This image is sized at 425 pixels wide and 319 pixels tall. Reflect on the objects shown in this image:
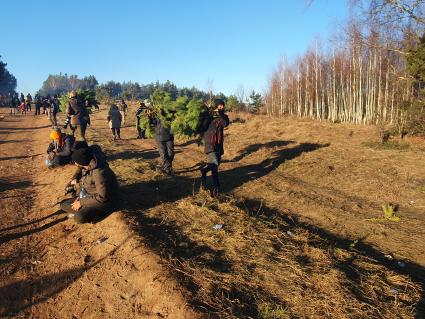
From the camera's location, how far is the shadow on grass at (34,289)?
427 cm

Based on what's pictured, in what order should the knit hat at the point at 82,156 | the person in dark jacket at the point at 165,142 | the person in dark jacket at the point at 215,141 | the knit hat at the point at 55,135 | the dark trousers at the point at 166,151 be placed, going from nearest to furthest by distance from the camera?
the knit hat at the point at 82,156 < the person in dark jacket at the point at 215,141 < the knit hat at the point at 55,135 < the person in dark jacket at the point at 165,142 < the dark trousers at the point at 166,151

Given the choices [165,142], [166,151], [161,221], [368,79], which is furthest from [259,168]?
[368,79]

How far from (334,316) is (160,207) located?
402 centimetres

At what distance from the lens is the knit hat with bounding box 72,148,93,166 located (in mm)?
5594

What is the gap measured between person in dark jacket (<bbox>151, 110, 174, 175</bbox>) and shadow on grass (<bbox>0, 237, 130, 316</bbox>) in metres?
5.20

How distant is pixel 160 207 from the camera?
6941mm

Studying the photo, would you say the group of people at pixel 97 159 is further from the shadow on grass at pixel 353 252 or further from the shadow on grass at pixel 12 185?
the shadow on grass at pixel 353 252

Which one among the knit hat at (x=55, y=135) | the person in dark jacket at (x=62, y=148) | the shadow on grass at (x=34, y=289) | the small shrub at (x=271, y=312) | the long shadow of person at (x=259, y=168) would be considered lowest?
the shadow on grass at (x=34, y=289)

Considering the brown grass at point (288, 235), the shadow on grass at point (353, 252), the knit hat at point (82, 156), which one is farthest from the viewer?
the knit hat at point (82, 156)

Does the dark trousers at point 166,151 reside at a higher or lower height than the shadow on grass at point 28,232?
higher

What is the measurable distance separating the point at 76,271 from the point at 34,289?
1.71ft

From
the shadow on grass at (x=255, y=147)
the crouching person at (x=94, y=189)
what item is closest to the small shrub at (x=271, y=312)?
the crouching person at (x=94, y=189)

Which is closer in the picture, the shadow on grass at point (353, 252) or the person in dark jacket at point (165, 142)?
the shadow on grass at point (353, 252)

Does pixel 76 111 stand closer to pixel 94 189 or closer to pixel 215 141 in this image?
pixel 215 141
